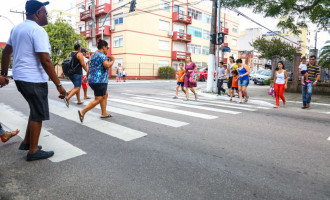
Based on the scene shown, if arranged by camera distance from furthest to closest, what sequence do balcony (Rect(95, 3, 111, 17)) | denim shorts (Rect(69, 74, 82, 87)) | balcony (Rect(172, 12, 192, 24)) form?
balcony (Rect(172, 12, 192, 24))
balcony (Rect(95, 3, 111, 17))
denim shorts (Rect(69, 74, 82, 87))

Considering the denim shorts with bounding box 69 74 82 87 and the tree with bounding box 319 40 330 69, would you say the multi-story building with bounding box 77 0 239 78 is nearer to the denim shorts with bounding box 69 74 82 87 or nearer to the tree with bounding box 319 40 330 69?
the tree with bounding box 319 40 330 69

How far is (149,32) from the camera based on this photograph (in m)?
32.8

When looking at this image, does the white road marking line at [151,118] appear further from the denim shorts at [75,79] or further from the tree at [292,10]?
the tree at [292,10]

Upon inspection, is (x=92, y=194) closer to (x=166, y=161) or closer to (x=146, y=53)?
(x=166, y=161)

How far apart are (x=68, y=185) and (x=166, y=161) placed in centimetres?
125

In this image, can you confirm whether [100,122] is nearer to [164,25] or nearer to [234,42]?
[164,25]

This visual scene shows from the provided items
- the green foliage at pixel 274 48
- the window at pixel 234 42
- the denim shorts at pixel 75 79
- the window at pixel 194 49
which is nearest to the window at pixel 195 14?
the window at pixel 194 49

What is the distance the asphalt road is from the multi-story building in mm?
26284

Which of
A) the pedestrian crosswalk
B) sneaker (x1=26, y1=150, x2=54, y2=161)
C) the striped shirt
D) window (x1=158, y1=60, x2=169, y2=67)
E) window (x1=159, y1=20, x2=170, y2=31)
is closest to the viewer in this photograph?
sneaker (x1=26, y1=150, x2=54, y2=161)

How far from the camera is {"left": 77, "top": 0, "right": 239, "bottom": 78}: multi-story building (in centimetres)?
3127

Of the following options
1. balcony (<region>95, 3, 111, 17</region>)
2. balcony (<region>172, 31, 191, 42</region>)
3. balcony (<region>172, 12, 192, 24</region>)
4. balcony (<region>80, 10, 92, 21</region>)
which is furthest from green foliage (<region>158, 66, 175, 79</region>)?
balcony (<region>80, 10, 92, 21</region>)

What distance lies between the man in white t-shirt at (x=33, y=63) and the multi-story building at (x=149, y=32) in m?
27.1

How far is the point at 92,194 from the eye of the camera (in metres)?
2.40

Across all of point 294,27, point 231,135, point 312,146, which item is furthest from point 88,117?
point 294,27
